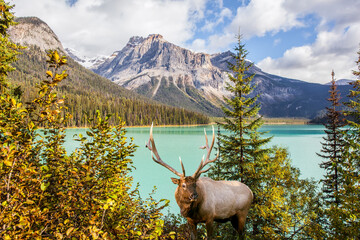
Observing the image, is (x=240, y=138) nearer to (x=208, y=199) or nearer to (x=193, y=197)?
(x=208, y=199)

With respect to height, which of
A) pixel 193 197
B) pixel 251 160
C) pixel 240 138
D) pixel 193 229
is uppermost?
pixel 240 138

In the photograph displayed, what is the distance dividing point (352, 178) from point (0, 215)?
5.37m

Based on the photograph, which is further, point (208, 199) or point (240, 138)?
point (240, 138)

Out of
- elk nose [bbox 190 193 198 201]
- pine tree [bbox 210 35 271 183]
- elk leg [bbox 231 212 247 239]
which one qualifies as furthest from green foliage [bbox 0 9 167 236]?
pine tree [bbox 210 35 271 183]

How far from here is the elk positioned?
162 inches

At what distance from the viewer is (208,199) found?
445 centimetres

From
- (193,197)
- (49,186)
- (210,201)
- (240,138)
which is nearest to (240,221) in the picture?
(210,201)

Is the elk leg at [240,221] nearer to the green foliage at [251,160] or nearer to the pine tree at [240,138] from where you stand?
the green foliage at [251,160]

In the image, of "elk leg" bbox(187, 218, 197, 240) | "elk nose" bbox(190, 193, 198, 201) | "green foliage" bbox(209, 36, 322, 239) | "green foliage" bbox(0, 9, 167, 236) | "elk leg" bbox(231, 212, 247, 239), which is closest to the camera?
"green foliage" bbox(0, 9, 167, 236)

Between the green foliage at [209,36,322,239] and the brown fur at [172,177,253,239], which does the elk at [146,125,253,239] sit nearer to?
the brown fur at [172,177,253,239]

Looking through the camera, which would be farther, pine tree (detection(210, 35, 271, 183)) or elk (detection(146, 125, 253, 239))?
pine tree (detection(210, 35, 271, 183))

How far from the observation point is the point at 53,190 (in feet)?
8.23

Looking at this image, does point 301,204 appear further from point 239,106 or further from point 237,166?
point 239,106

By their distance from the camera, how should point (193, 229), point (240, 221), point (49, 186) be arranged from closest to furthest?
point (49, 186) < point (193, 229) < point (240, 221)
